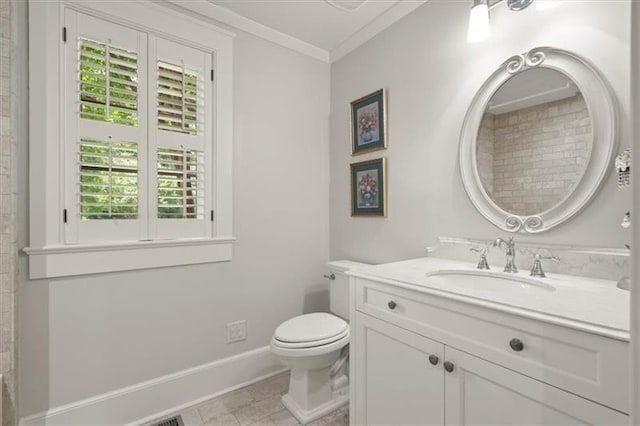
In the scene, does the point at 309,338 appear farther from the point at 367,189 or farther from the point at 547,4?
the point at 547,4

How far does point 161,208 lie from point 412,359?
1.53 metres

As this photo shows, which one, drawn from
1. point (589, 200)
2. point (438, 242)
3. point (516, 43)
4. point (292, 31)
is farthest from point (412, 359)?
point (292, 31)

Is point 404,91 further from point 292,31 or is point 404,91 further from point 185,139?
point 185,139

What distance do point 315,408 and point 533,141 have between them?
1.76 m

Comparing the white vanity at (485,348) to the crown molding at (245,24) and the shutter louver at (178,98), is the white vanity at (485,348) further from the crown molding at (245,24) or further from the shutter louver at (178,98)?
the crown molding at (245,24)

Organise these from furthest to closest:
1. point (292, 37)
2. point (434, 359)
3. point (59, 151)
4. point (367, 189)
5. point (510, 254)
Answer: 1. point (292, 37)
2. point (367, 189)
3. point (59, 151)
4. point (510, 254)
5. point (434, 359)

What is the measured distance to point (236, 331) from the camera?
2074mm

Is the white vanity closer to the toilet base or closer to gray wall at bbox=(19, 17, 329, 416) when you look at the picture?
the toilet base

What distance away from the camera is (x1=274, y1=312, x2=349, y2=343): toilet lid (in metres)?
1.67

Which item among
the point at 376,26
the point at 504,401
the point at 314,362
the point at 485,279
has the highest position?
the point at 376,26

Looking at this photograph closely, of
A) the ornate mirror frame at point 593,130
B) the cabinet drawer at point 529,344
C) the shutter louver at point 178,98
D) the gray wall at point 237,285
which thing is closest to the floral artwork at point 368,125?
the gray wall at point 237,285

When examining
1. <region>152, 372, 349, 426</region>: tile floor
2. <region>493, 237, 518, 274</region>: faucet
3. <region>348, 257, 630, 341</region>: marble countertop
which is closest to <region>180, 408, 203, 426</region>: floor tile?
<region>152, 372, 349, 426</region>: tile floor

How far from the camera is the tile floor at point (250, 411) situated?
5.57 feet

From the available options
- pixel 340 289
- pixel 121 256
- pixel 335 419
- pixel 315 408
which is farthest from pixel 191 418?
pixel 340 289
